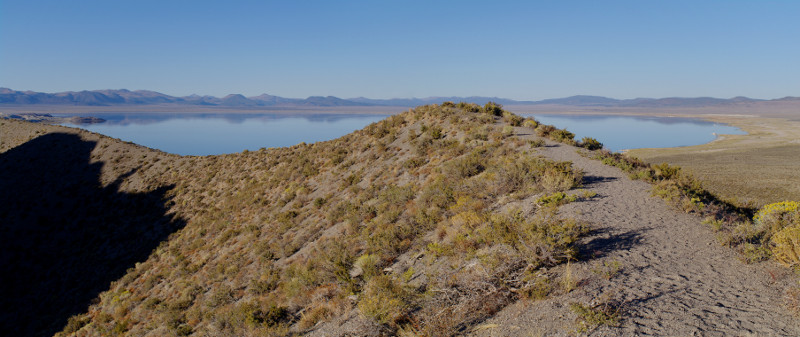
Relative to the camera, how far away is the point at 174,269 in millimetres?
16828

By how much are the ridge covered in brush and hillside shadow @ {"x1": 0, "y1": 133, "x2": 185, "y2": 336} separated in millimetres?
800

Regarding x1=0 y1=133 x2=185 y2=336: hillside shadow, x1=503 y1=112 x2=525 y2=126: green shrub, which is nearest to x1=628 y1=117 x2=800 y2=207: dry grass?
x1=503 y1=112 x2=525 y2=126: green shrub

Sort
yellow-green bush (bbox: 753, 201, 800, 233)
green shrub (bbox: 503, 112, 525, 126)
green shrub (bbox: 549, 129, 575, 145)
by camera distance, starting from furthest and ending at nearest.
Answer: green shrub (bbox: 503, 112, 525, 126)
green shrub (bbox: 549, 129, 575, 145)
yellow-green bush (bbox: 753, 201, 800, 233)

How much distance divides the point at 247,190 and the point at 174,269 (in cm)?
830

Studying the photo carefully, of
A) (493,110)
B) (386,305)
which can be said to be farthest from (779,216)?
(493,110)

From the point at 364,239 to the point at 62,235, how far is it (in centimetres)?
2680

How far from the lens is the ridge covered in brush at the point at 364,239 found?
664 cm

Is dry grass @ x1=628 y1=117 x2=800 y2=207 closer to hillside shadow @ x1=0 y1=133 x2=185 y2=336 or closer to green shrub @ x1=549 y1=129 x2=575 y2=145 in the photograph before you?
green shrub @ x1=549 y1=129 x2=575 y2=145

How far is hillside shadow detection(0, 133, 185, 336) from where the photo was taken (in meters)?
17.2

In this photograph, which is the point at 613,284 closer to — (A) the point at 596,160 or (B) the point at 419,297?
(B) the point at 419,297

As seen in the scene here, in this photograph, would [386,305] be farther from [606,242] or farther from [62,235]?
[62,235]

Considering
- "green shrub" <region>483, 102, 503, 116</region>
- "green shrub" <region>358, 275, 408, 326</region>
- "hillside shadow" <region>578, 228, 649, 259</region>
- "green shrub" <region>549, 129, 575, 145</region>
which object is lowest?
"green shrub" <region>358, 275, 408, 326</region>

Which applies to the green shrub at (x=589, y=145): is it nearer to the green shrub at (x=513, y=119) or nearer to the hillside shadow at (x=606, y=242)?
the green shrub at (x=513, y=119)

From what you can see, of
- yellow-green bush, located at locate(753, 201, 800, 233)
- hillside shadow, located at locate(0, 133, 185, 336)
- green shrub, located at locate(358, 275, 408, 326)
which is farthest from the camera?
hillside shadow, located at locate(0, 133, 185, 336)
